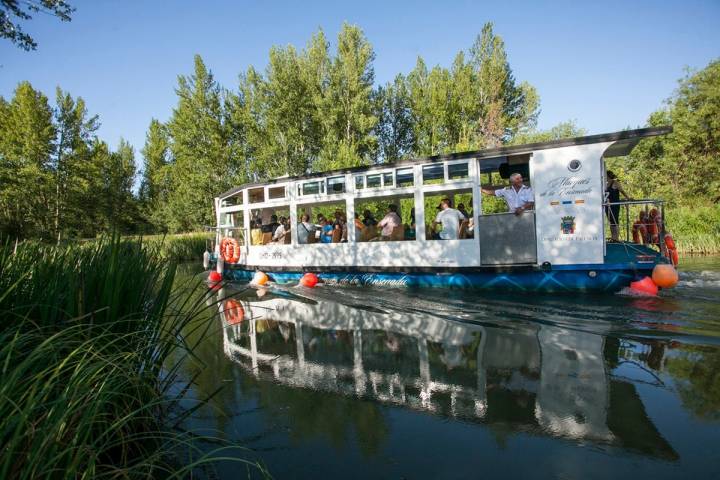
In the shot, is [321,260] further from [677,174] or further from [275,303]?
[677,174]

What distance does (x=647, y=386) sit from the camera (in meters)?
4.26

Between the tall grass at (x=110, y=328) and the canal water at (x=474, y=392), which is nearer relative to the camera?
the tall grass at (x=110, y=328)

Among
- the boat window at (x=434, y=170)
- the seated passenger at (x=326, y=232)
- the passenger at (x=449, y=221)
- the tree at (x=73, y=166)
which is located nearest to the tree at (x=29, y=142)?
the tree at (x=73, y=166)

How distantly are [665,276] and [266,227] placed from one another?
10.4 metres

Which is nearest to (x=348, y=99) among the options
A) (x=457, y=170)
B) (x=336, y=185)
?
(x=336, y=185)

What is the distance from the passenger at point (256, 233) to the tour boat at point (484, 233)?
0.50 m

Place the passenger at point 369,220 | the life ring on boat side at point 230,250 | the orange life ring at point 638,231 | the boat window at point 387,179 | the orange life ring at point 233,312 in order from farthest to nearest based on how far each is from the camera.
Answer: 1. the life ring on boat side at point 230,250
2. the passenger at point 369,220
3. the boat window at point 387,179
4. the orange life ring at point 638,231
5. the orange life ring at point 233,312

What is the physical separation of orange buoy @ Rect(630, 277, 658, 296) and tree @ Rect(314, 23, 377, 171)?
78.8ft

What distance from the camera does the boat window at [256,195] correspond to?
13617mm

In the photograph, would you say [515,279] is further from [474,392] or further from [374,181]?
[474,392]

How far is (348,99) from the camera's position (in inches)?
1270

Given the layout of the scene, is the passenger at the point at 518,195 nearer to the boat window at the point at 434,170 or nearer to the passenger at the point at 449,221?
the passenger at the point at 449,221

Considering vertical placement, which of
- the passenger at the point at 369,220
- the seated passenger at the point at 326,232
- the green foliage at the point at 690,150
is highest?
the green foliage at the point at 690,150

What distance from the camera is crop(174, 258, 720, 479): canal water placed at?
3.10m
